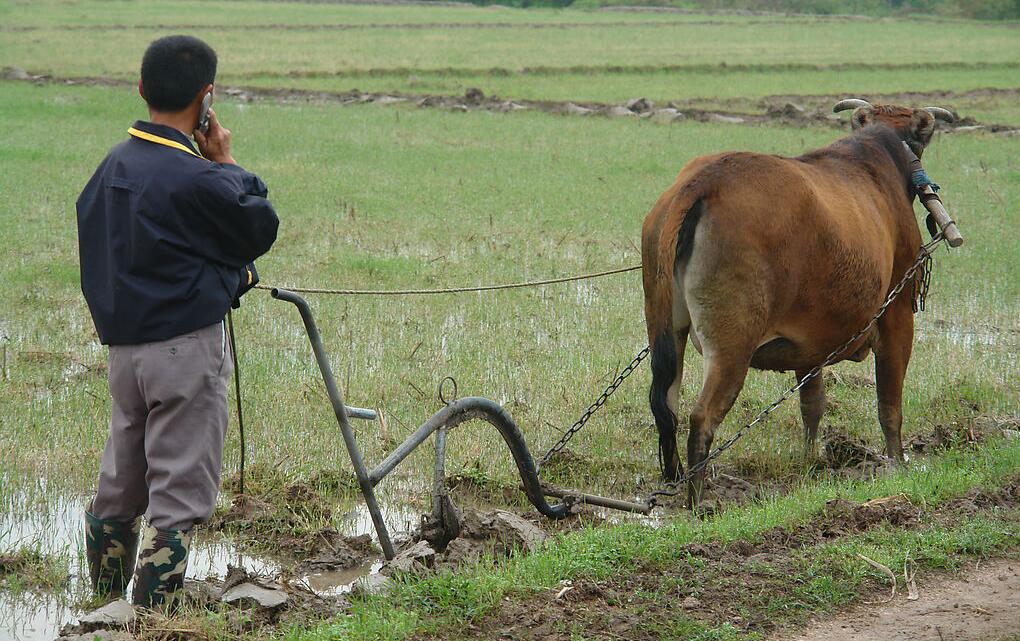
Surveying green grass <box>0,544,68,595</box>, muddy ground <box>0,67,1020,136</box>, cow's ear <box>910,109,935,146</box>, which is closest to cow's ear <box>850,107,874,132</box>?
cow's ear <box>910,109,935,146</box>

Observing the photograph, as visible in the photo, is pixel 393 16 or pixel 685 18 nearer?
pixel 393 16

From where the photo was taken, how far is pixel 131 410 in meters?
3.80

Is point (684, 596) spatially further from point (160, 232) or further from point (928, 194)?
point (928, 194)

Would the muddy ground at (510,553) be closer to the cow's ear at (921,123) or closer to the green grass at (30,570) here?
the green grass at (30,570)

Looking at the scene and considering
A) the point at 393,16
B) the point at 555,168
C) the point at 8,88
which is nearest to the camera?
the point at 555,168

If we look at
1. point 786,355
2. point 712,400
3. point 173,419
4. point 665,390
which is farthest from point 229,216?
point 786,355

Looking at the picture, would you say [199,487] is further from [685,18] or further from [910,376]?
[685,18]

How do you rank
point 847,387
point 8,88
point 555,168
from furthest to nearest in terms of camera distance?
point 8,88
point 555,168
point 847,387

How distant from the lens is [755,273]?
5.24m

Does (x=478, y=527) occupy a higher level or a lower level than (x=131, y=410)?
lower

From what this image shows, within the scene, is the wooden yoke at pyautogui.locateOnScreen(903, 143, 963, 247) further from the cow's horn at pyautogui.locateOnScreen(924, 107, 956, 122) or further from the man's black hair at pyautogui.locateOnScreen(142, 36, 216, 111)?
the man's black hair at pyautogui.locateOnScreen(142, 36, 216, 111)

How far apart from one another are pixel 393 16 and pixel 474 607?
54.1 m

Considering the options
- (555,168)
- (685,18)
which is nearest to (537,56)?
(555,168)

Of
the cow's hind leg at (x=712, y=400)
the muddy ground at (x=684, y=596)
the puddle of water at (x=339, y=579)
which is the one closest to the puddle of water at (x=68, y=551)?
the puddle of water at (x=339, y=579)
